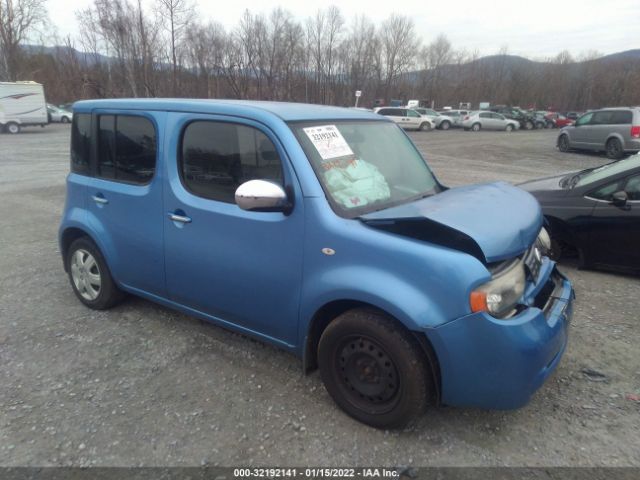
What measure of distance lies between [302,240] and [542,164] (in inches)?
636

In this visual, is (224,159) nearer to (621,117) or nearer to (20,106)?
(621,117)

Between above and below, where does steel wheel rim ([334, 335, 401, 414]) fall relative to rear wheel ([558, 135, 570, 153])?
below

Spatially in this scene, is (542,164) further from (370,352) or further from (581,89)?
(581,89)

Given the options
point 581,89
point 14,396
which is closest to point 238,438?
point 14,396

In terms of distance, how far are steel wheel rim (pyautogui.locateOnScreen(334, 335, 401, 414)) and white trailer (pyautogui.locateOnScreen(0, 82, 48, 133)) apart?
33114 mm

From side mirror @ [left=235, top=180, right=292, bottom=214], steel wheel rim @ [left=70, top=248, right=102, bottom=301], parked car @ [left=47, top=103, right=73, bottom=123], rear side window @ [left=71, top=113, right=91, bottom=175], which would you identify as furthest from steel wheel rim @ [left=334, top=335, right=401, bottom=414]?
parked car @ [left=47, top=103, right=73, bottom=123]

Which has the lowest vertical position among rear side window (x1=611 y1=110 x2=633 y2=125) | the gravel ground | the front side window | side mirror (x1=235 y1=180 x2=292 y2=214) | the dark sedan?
the gravel ground

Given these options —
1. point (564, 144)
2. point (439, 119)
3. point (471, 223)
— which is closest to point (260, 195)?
point (471, 223)

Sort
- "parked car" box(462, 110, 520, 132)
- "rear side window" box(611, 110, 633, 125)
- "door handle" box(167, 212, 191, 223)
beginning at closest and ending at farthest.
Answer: "door handle" box(167, 212, 191, 223)
"rear side window" box(611, 110, 633, 125)
"parked car" box(462, 110, 520, 132)

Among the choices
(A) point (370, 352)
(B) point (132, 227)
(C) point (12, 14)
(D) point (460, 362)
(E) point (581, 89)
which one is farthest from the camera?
(E) point (581, 89)

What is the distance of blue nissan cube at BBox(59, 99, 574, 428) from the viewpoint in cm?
234

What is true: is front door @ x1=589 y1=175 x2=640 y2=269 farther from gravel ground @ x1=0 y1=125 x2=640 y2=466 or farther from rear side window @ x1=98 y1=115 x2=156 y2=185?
rear side window @ x1=98 y1=115 x2=156 y2=185

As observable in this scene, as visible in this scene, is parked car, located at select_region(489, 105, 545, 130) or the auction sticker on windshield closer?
the auction sticker on windshield

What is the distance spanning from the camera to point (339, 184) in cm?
283
